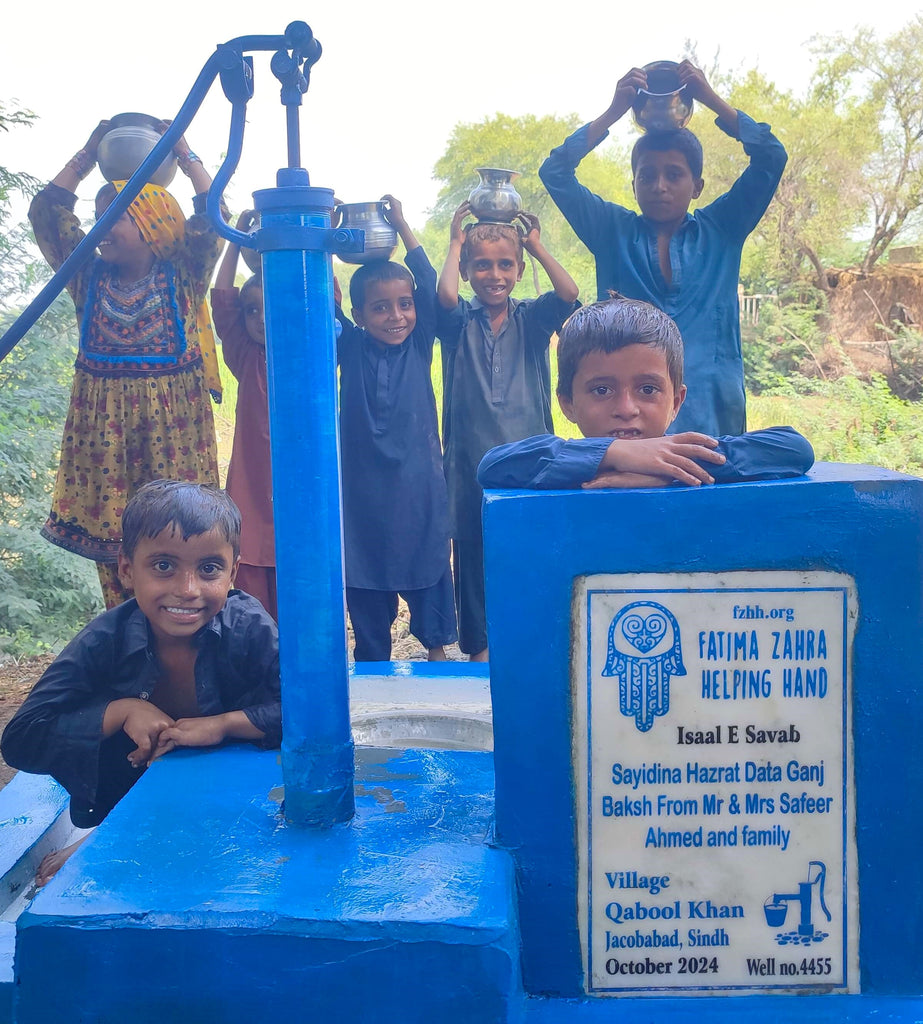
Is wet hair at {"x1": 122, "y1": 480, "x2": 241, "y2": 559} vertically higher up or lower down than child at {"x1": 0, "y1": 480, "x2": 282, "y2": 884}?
higher up

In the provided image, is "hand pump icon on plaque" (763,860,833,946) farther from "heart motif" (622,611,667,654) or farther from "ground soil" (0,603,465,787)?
"ground soil" (0,603,465,787)

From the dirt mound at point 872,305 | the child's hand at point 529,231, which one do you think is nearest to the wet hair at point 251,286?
the child's hand at point 529,231

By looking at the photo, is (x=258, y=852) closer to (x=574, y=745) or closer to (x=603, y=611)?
(x=574, y=745)

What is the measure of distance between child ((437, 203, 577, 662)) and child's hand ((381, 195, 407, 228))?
0.19 m

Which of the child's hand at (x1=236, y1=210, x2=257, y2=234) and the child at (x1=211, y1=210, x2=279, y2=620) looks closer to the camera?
the child's hand at (x1=236, y1=210, x2=257, y2=234)

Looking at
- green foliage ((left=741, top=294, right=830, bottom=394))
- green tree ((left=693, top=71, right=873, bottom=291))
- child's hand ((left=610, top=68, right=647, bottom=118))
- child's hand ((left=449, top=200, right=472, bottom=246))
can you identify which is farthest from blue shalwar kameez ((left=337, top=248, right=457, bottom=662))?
green tree ((left=693, top=71, right=873, bottom=291))

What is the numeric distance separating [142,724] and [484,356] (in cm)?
196

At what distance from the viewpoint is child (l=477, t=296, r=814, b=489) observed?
4.69 feet

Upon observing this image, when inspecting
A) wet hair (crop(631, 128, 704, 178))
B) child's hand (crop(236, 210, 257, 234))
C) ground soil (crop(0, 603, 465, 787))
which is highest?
wet hair (crop(631, 128, 704, 178))

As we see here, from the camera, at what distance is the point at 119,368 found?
3145 millimetres

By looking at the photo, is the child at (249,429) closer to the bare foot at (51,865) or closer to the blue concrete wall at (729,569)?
the bare foot at (51,865)

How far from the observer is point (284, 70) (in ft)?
4.64

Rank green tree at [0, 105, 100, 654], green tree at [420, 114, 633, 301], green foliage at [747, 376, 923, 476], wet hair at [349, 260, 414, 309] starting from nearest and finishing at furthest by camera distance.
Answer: wet hair at [349, 260, 414, 309] → green tree at [0, 105, 100, 654] → green foliage at [747, 376, 923, 476] → green tree at [420, 114, 633, 301]

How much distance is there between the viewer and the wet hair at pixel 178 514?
1.93 m
